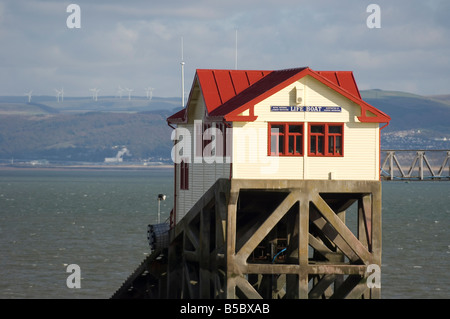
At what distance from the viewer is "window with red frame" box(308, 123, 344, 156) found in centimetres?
3925

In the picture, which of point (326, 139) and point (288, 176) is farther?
point (326, 139)

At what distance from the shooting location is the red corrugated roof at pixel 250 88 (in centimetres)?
3856

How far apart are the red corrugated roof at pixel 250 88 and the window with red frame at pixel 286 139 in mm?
1293

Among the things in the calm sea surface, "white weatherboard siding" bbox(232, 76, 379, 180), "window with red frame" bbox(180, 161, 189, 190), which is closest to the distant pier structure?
"white weatherboard siding" bbox(232, 76, 379, 180)

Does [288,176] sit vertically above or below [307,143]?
below

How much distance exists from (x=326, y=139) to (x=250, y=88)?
191 inches

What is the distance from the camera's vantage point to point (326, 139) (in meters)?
39.2

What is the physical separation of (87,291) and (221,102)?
22040 mm

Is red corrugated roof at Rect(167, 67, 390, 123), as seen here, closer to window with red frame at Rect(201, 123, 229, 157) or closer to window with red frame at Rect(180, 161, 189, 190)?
window with red frame at Rect(201, 123, 229, 157)

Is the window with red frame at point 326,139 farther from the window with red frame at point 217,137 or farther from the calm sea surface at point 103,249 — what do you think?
the calm sea surface at point 103,249

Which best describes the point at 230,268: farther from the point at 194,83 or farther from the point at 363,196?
the point at 194,83

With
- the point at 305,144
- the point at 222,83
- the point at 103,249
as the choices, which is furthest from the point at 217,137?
the point at 103,249

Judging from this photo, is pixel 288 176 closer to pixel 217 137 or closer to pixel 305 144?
pixel 305 144

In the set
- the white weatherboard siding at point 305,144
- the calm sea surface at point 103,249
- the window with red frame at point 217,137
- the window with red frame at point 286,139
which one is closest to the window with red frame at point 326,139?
the white weatherboard siding at point 305,144
